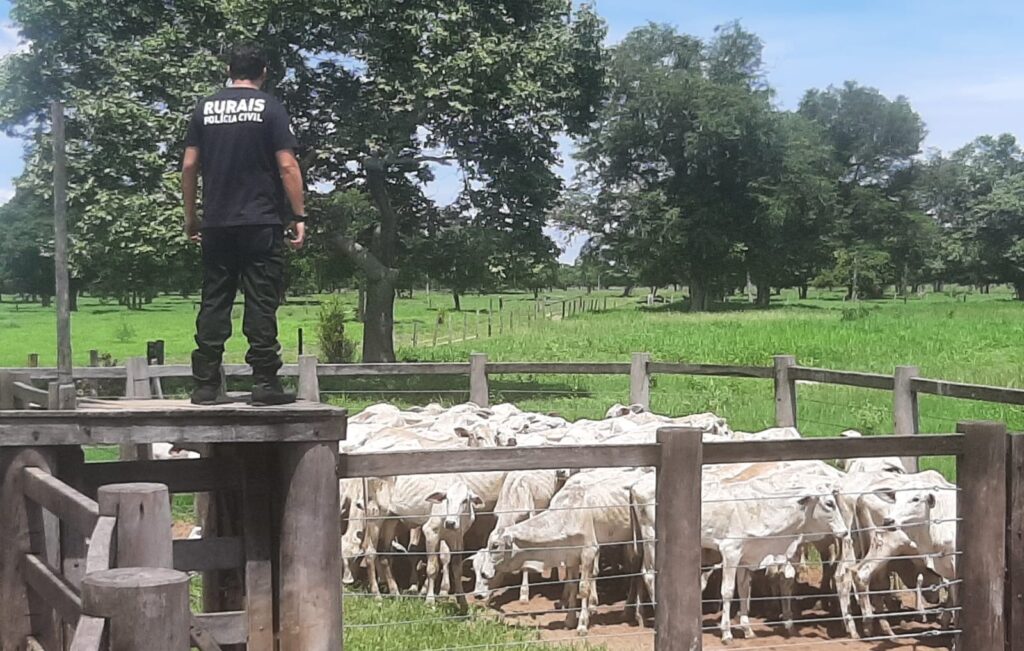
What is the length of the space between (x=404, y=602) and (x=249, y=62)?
4.32 metres

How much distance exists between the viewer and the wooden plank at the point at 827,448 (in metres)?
4.97

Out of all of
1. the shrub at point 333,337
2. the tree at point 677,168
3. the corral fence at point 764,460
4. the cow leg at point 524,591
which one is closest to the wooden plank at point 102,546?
the corral fence at point 764,460

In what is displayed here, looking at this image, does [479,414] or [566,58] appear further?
[566,58]

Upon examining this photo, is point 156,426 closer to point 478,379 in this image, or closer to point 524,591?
point 524,591

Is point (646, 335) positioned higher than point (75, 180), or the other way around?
point (75, 180)

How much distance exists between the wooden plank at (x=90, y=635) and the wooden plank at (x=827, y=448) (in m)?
3.02

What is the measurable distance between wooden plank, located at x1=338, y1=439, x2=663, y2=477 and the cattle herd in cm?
220

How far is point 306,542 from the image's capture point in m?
4.44

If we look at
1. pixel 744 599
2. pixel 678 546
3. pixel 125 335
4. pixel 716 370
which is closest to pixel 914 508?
pixel 744 599

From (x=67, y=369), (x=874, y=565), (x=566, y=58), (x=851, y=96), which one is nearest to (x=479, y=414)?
(x=874, y=565)

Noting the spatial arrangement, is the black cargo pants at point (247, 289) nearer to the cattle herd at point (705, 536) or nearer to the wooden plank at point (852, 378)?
the cattle herd at point (705, 536)

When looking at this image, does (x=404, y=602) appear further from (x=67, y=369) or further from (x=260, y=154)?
(x=260, y=154)

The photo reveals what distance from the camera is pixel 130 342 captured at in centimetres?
3694

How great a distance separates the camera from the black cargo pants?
4.94 m
